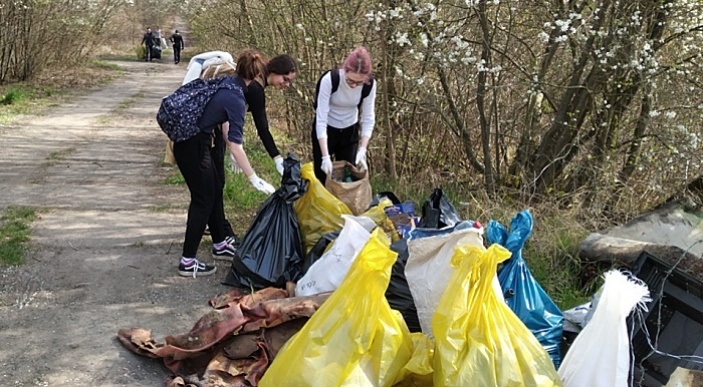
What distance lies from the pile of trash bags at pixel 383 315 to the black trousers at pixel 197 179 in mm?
331

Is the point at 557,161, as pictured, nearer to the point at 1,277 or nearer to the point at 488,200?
the point at 488,200

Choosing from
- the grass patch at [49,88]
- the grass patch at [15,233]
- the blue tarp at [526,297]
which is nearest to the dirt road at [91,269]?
the grass patch at [15,233]

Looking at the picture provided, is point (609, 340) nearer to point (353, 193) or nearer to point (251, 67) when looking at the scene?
point (353, 193)

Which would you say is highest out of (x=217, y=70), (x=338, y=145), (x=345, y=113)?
(x=217, y=70)

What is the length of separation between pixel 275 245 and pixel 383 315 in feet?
5.37

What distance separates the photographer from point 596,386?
2.58 meters

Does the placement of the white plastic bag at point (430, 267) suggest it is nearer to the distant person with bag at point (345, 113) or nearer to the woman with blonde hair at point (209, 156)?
the woman with blonde hair at point (209, 156)

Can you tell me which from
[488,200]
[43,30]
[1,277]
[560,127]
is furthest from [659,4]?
[43,30]

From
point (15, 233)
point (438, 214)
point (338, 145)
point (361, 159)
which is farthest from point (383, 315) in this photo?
point (15, 233)

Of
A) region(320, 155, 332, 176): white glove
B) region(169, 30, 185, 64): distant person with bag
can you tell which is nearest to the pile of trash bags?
region(320, 155, 332, 176): white glove

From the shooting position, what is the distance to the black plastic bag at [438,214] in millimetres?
3939

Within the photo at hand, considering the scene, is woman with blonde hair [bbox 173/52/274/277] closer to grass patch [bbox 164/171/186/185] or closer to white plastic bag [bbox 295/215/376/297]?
white plastic bag [bbox 295/215/376/297]

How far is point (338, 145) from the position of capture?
521 cm

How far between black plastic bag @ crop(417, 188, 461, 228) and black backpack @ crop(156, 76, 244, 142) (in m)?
1.34
